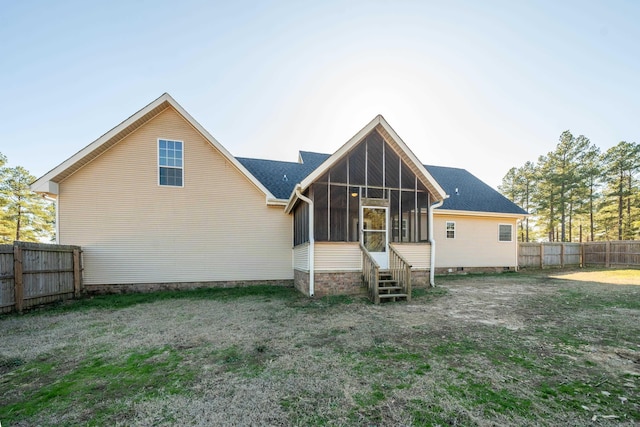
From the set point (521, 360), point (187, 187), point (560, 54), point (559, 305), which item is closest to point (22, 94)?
point (187, 187)

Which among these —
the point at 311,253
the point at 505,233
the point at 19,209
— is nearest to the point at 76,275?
the point at 311,253

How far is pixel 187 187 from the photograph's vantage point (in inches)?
434

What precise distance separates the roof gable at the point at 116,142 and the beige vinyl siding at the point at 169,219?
187 millimetres

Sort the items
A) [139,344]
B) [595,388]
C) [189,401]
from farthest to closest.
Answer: [139,344]
[595,388]
[189,401]

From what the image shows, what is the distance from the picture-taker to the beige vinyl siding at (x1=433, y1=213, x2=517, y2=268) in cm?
1523

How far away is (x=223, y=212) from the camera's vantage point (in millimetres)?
11320

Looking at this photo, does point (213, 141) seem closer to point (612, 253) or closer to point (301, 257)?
point (301, 257)

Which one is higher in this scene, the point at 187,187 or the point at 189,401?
the point at 187,187

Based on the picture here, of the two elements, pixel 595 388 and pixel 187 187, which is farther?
pixel 187 187

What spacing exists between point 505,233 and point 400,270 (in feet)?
38.1

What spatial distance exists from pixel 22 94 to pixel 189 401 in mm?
A: 14745

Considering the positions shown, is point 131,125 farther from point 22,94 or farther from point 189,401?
point 189,401

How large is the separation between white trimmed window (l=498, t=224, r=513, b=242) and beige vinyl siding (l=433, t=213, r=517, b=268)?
19 centimetres

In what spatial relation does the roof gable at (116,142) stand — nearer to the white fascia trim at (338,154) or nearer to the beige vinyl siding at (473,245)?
the white fascia trim at (338,154)
